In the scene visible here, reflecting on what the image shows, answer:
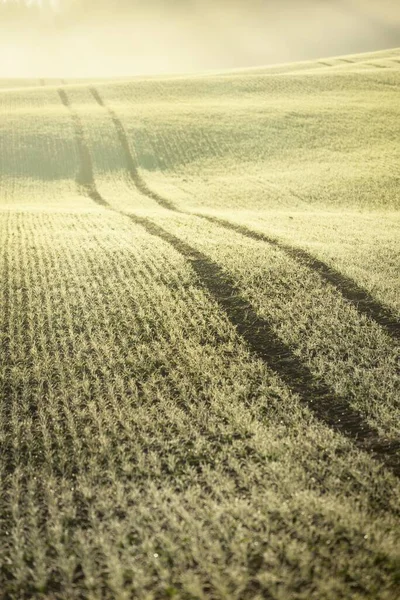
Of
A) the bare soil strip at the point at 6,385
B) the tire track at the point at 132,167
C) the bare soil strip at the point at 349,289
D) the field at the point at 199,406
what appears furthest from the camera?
the tire track at the point at 132,167

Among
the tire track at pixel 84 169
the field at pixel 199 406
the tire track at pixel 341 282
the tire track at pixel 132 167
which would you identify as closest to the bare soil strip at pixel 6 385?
the field at pixel 199 406

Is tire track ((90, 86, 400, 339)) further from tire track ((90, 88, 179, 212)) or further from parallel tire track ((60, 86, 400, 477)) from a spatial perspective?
tire track ((90, 88, 179, 212))

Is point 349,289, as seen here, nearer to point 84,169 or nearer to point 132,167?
point 132,167

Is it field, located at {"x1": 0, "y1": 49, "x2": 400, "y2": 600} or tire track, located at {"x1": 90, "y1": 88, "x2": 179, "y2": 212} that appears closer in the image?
field, located at {"x1": 0, "y1": 49, "x2": 400, "y2": 600}

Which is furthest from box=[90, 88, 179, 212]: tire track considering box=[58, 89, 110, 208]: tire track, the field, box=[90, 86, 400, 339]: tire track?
the field

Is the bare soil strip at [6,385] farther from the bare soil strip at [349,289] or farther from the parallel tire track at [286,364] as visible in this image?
the bare soil strip at [349,289]

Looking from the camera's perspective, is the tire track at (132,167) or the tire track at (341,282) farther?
the tire track at (132,167)

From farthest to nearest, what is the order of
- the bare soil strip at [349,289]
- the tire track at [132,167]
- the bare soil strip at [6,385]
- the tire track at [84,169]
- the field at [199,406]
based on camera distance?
the tire track at [84,169] → the tire track at [132,167] → the bare soil strip at [349,289] → the bare soil strip at [6,385] → the field at [199,406]
